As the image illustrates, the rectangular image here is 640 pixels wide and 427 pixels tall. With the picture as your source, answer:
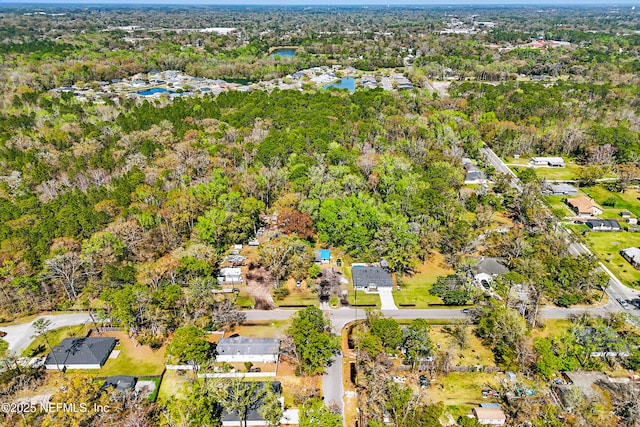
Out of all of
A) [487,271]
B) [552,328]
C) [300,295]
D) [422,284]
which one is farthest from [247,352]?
[552,328]

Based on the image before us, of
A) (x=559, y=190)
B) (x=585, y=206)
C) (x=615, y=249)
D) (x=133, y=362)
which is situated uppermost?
(x=585, y=206)

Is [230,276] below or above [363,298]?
above

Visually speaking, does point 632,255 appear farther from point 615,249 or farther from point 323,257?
point 323,257

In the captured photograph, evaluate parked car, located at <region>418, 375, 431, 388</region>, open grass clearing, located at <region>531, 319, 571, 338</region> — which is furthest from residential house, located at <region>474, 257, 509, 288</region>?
parked car, located at <region>418, 375, 431, 388</region>

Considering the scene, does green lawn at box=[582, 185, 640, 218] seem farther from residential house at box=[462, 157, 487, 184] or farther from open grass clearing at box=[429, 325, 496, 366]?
open grass clearing at box=[429, 325, 496, 366]

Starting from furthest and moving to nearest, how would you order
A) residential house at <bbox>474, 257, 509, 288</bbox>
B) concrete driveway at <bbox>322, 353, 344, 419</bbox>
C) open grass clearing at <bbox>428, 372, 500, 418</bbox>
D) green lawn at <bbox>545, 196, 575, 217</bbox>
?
green lawn at <bbox>545, 196, 575, 217</bbox>
residential house at <bbox>474, 257, 509, 288</bbox>
concrete driveway at <bbox>322, 353, 344, 419</bbox>
open grass clearing at <bbox>428, 372, 500, 418</bbox>

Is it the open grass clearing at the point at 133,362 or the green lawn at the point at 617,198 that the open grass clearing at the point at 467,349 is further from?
the green lawn at the point at 617,198
